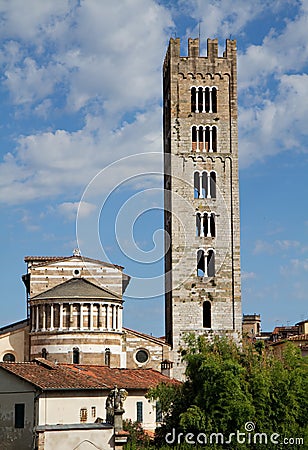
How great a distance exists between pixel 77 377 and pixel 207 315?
16447 mm

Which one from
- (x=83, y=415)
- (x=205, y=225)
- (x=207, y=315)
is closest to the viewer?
(x=83, y=415)

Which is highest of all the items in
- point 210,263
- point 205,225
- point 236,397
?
point 205,225

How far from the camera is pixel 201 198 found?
52.5 m

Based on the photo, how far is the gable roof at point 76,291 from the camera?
50.6 metres

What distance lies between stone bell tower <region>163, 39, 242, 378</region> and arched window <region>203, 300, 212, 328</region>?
7 centimetres

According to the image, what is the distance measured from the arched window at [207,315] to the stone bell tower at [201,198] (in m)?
0.07

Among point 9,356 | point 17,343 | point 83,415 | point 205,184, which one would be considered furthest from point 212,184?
point 83,415

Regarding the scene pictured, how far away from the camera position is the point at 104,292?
51625mm

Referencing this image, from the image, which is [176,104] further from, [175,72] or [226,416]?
[226,416]

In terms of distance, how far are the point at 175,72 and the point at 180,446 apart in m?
31.1

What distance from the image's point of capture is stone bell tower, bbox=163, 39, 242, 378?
51.6m

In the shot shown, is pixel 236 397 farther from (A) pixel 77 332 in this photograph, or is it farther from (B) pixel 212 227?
(B) pixel 212 227

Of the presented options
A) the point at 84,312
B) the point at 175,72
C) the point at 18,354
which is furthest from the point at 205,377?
the point at 175,72

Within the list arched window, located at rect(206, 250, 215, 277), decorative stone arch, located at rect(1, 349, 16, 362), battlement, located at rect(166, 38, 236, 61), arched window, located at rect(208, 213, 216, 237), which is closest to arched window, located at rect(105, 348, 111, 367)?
decorative stone arch, located at rect(1, 349, 16, 362)
